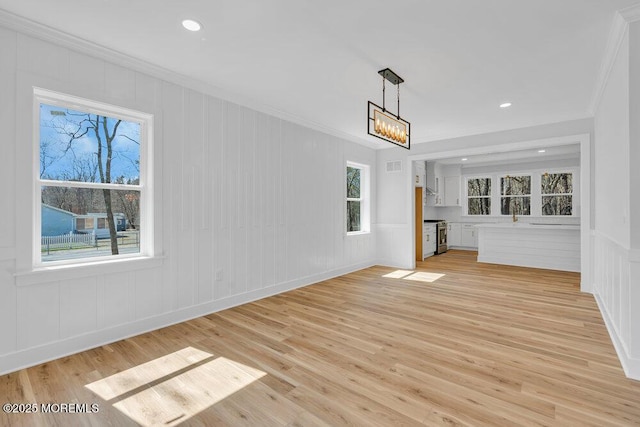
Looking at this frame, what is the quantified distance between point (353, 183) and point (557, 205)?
607cm

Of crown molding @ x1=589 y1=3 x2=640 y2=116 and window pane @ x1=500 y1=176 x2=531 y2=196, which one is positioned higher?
crown molding @ x1=589 y1=3 x2=640 y2=116

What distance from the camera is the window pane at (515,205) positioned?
29.2 ft

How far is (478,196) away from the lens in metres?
9.67

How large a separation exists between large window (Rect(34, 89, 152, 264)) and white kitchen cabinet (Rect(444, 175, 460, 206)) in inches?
349

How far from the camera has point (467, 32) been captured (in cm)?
259

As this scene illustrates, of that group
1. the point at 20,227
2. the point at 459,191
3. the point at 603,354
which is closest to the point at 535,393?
the point at 603,354

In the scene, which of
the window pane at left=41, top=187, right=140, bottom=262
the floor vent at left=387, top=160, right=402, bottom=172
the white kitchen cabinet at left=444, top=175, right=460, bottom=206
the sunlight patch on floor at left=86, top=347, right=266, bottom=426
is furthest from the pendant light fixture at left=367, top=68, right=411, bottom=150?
the white kitchen cabinet at left=444, top=175, right=460, bottom=206

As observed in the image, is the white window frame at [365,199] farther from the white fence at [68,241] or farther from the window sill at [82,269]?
the white fence at [68,241]

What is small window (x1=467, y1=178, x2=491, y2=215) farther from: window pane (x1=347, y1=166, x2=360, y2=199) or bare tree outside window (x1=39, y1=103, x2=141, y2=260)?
bare tree outside window (x1=39, y1=103, x2=141, y2=260)

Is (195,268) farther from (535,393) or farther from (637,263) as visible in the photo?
(637,263)

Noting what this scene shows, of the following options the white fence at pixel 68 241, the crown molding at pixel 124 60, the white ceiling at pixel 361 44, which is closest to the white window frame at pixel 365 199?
the crown molding at pixel 124 60

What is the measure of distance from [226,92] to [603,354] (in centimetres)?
468

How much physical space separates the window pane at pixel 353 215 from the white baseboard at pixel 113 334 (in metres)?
2.29

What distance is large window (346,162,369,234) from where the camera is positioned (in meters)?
6.42
